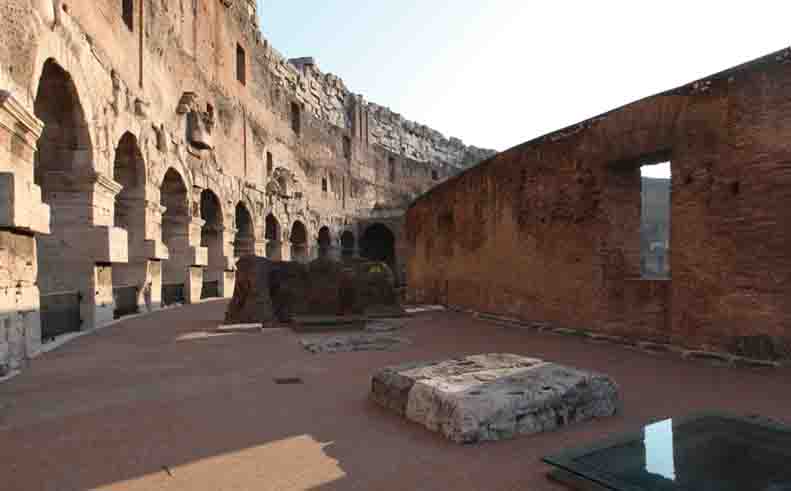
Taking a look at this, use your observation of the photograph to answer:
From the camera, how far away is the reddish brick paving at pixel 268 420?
99.3 inches

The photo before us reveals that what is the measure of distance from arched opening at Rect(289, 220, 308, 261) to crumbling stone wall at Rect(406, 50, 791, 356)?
1584 centimetres

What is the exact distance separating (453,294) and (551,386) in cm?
787

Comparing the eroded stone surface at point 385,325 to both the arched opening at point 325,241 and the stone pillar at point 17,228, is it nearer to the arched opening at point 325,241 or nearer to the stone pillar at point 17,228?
the stone pillar at point 17,228

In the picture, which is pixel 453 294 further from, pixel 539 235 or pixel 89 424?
pixel 89 424

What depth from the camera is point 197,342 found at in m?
7.03

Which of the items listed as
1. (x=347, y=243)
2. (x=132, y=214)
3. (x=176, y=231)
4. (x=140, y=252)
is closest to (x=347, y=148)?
(x=347, y=243)

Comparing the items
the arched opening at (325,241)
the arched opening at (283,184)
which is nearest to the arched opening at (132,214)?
the arched opening at (283,184)

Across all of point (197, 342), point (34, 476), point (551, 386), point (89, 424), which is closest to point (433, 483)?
point (551, 386)

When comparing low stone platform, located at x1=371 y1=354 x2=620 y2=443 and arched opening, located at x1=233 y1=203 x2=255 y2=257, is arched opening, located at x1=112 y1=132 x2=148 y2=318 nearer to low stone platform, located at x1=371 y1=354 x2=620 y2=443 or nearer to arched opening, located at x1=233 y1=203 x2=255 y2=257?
arched opening, located at x1=233 y1=203 x2=255 y2=257

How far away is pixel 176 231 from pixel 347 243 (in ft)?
54.6

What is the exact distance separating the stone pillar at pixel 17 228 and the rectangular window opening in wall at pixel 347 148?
24199mm

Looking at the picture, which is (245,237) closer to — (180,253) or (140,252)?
(180,253)

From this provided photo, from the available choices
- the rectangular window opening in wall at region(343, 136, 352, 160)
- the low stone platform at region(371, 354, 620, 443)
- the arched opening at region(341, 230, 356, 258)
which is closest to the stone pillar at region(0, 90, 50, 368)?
the low stone platform at region(371, 354, 620, 443)

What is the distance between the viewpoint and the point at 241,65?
19.1m
